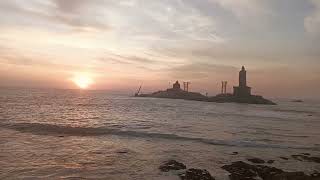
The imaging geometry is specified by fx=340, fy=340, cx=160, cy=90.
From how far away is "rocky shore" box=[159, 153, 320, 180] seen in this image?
65.8 ft

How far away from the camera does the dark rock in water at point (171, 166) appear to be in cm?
2199

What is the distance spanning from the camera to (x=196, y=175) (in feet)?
67.3

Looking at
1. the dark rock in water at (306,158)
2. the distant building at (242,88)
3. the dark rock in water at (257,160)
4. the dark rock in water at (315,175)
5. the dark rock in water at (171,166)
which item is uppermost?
the distant building at (242,88)

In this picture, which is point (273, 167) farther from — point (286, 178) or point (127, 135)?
point (127, 135)

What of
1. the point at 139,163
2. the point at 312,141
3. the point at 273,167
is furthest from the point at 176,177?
the point at 312,141

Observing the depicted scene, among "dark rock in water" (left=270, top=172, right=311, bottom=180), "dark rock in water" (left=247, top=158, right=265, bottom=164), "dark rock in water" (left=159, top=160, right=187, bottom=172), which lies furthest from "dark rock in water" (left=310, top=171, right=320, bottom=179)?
"dark rock in water" (left=159, top=160, right=187, bottom=172)

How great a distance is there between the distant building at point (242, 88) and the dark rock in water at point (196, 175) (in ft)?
505

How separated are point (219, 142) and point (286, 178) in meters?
14.9

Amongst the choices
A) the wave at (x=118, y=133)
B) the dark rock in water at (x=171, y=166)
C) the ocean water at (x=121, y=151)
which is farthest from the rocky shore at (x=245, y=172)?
the wave at (x=118, y=133)

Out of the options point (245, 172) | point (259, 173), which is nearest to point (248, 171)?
point (245, 172)

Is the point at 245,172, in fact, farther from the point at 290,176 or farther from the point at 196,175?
the point at 196,175

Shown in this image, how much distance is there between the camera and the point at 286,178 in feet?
64.0

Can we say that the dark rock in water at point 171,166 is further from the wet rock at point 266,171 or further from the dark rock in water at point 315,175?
the dark rock in water at point 315,175

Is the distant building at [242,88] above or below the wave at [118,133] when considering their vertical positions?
above
